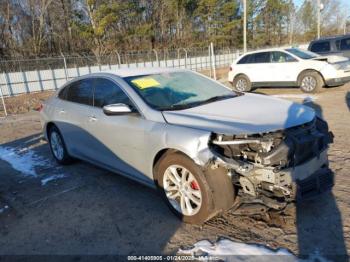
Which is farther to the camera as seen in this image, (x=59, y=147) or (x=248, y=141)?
(x=59, y=147)

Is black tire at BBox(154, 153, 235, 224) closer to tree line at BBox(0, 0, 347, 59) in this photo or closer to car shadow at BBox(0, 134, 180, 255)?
car shadow at BBox(0, 134, 180, 255)

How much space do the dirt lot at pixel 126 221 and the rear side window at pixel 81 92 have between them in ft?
3.79

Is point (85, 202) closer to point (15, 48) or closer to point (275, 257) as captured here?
point (275, 257)

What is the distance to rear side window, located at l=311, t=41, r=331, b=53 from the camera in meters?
14.0

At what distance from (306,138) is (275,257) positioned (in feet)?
3.86

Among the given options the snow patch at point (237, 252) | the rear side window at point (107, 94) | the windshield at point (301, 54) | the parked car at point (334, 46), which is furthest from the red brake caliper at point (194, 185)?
the parked car at point (334, 46)

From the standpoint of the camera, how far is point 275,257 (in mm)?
2814

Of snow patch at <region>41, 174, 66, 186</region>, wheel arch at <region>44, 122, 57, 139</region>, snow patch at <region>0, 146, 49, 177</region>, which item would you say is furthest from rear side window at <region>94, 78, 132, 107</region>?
snow patch at <region>0, 146, 49, 177</region>

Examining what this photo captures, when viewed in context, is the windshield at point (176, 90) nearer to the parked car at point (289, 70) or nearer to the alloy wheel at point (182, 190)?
the alloy wheel at point (182, 190)

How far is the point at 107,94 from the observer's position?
Result: 4.47 m

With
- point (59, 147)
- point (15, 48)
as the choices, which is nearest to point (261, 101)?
point (59, 147)

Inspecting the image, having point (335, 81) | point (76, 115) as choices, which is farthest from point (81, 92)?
point (335, 81)

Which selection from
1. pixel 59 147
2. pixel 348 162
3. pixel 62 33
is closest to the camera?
pixel 348 162

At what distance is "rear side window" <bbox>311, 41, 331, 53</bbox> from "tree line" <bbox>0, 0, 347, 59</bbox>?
19.5m
